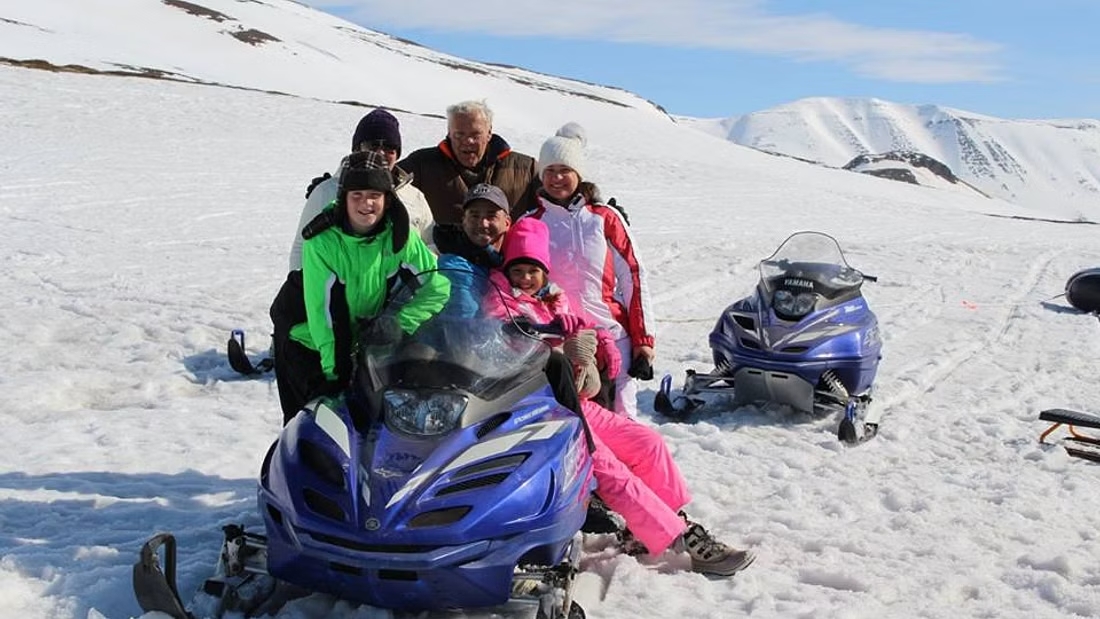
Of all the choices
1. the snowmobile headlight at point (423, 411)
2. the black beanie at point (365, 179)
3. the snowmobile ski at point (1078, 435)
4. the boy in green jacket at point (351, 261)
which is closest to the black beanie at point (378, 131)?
the boy in green jacket at point (351, 261)

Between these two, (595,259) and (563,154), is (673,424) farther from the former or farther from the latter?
(563,154)

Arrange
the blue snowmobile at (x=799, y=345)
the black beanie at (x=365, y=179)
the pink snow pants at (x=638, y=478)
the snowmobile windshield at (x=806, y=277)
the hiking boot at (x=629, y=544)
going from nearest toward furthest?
the black beanie at (x=365, y=179) → the pink snow pants at (x=638, y=478) → the hiking boot at (x=629, y=544) → the blue snowmobile at (x=799, y=345) → the snowmobile windshield at (x=806, y=277)

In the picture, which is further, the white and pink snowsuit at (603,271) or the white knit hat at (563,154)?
the white and pink snowsuit at (603,271)

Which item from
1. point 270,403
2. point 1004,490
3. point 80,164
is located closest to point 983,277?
point 1004,490

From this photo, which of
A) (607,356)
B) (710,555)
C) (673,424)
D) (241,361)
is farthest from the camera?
(241,361)

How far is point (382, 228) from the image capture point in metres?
4.32

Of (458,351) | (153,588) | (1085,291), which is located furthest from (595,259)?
(1085,291)

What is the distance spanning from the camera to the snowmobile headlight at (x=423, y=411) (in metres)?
3.64

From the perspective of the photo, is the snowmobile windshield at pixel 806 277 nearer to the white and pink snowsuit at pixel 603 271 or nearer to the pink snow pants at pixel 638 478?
the white and pink snowsuit at pixel 603 271

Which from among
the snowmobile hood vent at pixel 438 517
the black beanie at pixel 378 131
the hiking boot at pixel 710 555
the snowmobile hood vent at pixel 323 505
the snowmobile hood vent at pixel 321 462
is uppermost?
the black beanie at pixel 378 131

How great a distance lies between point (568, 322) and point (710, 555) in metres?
1.16

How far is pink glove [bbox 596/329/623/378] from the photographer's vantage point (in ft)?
16.4

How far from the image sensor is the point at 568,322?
178 inches

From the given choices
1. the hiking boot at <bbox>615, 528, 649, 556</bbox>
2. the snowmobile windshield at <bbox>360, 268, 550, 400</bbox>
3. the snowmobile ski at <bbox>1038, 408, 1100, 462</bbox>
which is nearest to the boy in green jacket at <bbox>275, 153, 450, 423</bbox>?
the snowmobile windshield at <bbox>360, 268, 550, 400</bbox>
